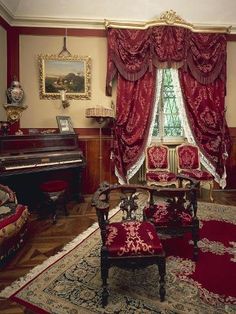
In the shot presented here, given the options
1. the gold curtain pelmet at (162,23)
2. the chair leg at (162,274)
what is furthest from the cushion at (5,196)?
the gold curtain pelmet at (162,23)

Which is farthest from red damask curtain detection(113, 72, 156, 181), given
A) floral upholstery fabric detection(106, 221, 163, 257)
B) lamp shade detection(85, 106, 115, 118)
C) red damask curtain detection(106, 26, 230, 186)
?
floral upholstery fabric detection(106, 221, 163, 257)

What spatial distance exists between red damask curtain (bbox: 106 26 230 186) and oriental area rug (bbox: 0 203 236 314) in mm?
2559

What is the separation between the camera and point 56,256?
2.71m

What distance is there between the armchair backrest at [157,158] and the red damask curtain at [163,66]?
31cm

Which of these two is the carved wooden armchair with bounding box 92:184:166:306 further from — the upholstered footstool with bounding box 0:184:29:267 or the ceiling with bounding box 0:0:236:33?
the ceiling with bounding box 0:0:236:33

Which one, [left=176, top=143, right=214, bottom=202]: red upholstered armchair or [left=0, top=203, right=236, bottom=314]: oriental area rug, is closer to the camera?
[left=0, top=203, right=236, bottom=314]: oriental area rug

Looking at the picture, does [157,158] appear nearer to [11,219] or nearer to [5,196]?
[5,196]

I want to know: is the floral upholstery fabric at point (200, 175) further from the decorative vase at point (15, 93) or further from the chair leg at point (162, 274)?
the decorative vase at point (15, 93)

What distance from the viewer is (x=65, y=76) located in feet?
16.3

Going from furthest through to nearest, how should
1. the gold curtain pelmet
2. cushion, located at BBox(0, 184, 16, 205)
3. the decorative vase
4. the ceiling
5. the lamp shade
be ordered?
the gold curtain pelmet → the ceiling → the lamp shade → the decorative vase → cushion, located at BBox(0, 184, 16, 205)

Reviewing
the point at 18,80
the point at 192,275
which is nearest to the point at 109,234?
the point at 192,275

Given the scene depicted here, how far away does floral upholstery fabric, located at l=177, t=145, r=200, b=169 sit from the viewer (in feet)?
16.1

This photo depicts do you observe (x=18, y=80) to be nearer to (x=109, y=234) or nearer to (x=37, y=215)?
(x=37, y=215)

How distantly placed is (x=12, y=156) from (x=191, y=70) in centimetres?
370
